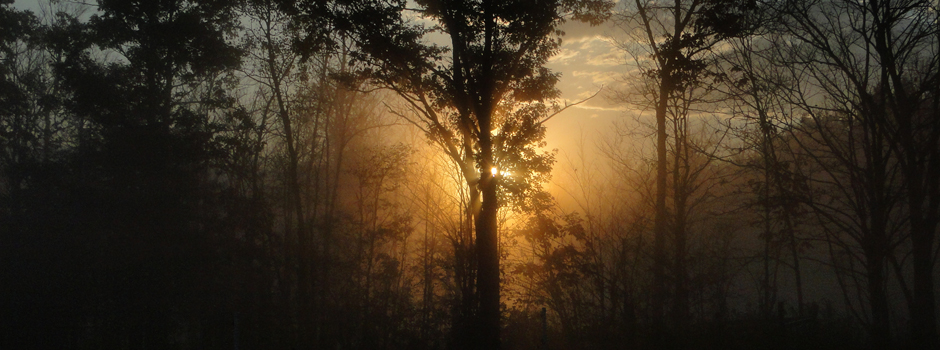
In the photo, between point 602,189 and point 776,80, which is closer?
point 776,80

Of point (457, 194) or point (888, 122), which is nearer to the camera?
point (888, 122)

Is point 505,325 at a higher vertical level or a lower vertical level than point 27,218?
lower

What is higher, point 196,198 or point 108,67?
point 108,67

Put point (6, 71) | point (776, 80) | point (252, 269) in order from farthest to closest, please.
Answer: point (6, 71)
point (252, 269)
point (776, 80)

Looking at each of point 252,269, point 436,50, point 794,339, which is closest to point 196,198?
point 252,269

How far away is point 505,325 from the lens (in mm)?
11992

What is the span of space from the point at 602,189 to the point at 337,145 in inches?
486

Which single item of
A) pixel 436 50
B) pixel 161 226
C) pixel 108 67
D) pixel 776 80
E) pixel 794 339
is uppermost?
pixel 108 67

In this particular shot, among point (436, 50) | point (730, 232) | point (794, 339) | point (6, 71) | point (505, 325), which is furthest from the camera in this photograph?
point (730, 232)

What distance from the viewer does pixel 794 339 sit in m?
8.68

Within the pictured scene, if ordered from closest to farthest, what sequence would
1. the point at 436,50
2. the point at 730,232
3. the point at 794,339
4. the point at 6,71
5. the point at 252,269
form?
1. the point at 794,339
2. the point at 436,50
3. the point at 252,269
4. the point at 6,71
5. the point at 730,232

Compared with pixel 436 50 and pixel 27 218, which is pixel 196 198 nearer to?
pixel 27 218

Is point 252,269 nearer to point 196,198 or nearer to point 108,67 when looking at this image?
point 196,198

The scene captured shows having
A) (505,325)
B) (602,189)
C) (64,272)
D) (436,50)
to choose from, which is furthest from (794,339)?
(64,272)
